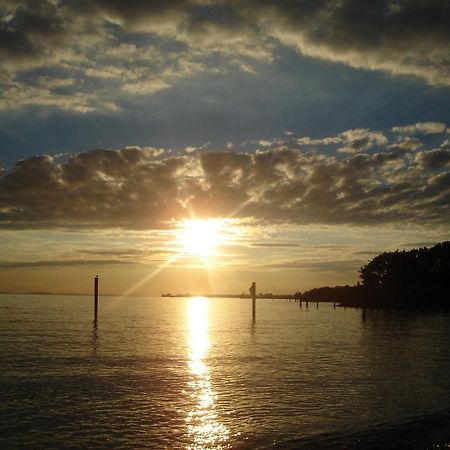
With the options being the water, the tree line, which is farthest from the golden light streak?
the tree line

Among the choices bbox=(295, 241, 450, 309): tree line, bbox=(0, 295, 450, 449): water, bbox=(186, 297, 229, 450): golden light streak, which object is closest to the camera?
bbox=(186, 297, 229, 450): golden light streak

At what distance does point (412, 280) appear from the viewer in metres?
154

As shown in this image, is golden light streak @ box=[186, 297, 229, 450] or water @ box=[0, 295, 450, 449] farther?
water @ box=[0, 295, 450, 449]

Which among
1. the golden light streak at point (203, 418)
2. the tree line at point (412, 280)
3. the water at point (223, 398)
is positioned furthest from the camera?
the tree line at point (412, 280)

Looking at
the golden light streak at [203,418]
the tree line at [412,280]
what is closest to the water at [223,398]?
the golden light streak at [203,418]

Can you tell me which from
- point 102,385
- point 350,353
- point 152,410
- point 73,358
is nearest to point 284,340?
point 350,353

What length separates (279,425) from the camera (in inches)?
706

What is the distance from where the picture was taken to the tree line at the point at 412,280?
145 meters

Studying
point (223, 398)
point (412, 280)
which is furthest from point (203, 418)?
point (412, 280)

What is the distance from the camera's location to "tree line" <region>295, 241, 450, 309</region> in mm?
144625

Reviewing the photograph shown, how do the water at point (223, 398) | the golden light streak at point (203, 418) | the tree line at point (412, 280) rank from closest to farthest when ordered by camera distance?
1. the golden light streak at point (203, 418)
2. the water at point (223, 398)
3. the tree line at point (412, 280)

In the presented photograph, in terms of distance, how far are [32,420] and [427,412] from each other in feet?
50.5

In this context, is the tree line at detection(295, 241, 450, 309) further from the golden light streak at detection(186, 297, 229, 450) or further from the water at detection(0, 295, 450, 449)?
the golden light streak at detection(186, 297, 229, 450)

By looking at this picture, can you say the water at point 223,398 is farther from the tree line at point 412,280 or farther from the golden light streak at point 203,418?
the tree line at point 412,280
